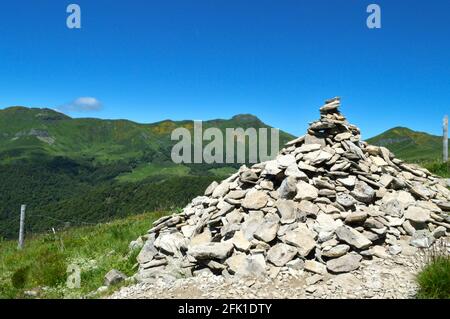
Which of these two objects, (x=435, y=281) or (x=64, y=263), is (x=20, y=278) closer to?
(x=64, y=263)

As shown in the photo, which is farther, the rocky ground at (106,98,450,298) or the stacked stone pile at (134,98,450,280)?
the stacked stone pile at (134,98,450,280)

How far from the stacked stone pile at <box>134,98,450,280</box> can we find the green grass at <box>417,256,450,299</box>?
192cm

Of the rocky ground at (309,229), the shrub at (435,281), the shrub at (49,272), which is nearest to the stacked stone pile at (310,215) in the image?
the rocky ground at (309,229)

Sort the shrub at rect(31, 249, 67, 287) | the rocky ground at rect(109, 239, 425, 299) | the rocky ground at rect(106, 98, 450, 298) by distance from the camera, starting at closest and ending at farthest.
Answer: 1. the rocky ground at rect(109, 239, 425, 299)
2. the rocky ground at rect(106, 98, 450, 298)
3. the shrub at rect(31, 249, 67, 287)

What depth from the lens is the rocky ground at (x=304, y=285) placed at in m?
9.34

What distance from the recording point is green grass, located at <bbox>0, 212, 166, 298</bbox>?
12.4 m

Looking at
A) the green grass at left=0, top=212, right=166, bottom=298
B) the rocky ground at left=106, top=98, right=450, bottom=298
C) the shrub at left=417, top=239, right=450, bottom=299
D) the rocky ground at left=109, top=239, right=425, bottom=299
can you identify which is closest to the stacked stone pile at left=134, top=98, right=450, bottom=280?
the rocky ground at left=106, top=98, right=450, bottom=298

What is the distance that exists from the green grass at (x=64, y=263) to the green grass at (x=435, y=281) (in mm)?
8143

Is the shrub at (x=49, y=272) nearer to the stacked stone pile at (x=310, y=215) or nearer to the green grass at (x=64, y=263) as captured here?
the green grass at (x=64, y=263)

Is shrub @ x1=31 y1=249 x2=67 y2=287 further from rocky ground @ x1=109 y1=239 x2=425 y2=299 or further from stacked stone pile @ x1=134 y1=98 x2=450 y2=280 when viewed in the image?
rocky ground @ x1=109 y1=239 x2=425 y2=299

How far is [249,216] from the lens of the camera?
40.8 ft

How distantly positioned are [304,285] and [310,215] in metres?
2.65
